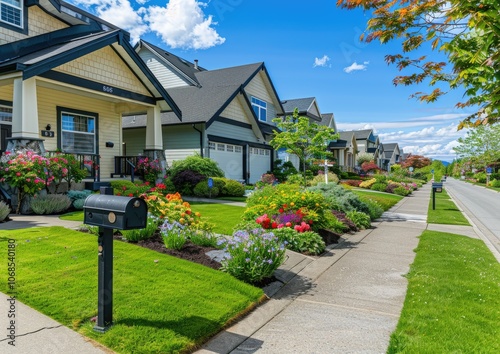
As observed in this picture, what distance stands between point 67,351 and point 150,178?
1331cm

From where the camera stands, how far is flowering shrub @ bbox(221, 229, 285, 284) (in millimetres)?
5398

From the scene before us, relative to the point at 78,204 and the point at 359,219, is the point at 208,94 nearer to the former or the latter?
the point at 78,204

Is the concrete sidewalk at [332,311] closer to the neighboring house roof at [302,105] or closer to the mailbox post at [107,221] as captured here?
the mailbox post at [107,221]

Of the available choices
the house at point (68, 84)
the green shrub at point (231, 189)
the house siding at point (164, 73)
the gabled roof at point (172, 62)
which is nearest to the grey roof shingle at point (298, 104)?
the gabled roof at point (172, 62)

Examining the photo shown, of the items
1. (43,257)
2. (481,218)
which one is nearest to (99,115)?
(43,257)

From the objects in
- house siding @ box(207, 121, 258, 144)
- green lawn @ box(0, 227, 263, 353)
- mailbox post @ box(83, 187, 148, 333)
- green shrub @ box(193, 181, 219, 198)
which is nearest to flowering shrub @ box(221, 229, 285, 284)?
green lawn @ box(0, 227, 263, 353)

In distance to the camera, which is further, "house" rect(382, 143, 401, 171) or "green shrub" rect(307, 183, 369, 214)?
"house" rect(382, 143, 401, 171)

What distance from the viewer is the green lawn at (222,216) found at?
9.05 meters

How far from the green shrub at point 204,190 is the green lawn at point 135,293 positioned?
429 inches

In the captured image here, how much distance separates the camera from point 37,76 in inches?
456

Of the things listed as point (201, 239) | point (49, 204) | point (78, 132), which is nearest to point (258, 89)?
point (78, 132)

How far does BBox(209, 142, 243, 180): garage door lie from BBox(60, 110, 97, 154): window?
6459 millimetres

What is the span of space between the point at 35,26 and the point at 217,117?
30.5 ft

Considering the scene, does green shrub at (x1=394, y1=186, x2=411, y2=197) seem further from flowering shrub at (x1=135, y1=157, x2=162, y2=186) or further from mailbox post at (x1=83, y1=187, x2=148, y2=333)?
mailbox post at (x1=83, y1=187, x2=148, y2=333)
